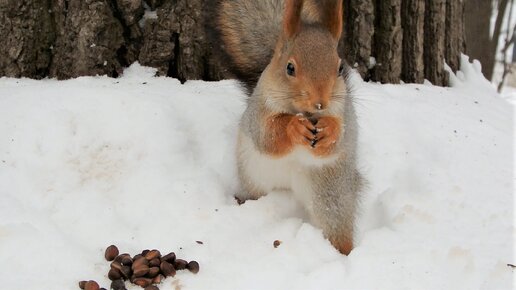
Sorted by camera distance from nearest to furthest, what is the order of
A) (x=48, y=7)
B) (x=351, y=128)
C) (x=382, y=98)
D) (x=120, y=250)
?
(x=120, y=250) < (x=351, y=128) < (x=48, y=7) < (x=382, y=98)

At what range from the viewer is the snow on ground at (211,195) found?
159cm

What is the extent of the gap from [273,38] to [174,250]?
28.1 inches

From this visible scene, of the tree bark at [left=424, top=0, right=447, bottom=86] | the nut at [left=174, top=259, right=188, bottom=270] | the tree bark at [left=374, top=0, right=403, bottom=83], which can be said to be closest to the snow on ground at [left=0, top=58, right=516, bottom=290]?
the nut at [left=174, top=259, right=188, bottom=270]

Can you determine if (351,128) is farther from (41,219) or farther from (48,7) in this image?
(48,7)

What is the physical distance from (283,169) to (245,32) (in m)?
0.46

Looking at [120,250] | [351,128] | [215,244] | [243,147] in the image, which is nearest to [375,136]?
[351,128]

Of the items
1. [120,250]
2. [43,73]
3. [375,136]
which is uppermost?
[43,73]

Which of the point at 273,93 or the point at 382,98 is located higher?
the point at 273,93

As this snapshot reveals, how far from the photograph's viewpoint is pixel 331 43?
5.52ft

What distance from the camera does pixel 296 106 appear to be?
5.33ft

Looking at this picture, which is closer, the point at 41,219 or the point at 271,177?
the point at 41,219

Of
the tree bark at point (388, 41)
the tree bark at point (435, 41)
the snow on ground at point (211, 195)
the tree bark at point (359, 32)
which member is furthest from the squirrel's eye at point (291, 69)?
the tree bark at point (435, 41)

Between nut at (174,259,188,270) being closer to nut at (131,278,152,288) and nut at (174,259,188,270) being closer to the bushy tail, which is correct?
nut at (131,278,152,288)

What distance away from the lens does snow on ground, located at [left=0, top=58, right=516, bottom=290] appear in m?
1.59
